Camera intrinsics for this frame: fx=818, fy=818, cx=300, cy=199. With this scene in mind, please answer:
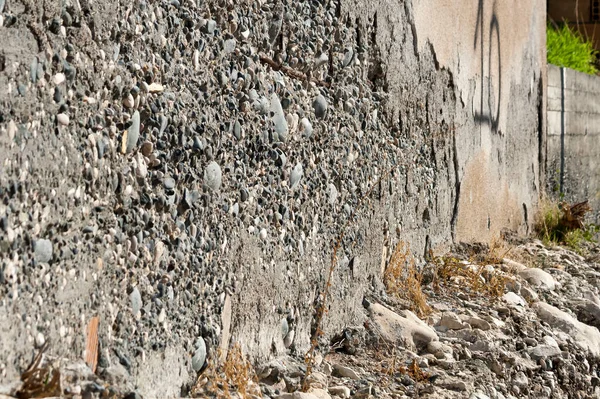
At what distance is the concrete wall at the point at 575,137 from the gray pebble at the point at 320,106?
3.28 meters

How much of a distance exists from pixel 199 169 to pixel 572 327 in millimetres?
1754

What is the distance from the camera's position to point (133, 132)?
5.45 ft

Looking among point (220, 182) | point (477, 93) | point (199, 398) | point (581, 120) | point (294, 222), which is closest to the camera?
point (199, 398)

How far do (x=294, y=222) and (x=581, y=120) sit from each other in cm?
436

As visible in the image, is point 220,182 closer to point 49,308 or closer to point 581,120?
point 49,308

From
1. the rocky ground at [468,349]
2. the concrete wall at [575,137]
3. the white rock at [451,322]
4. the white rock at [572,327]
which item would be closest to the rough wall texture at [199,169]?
the rocky ground at [468,349]

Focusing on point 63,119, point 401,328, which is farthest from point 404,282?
point 63,119

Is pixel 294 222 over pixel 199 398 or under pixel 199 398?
over

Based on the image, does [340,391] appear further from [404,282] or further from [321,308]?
[404,282]

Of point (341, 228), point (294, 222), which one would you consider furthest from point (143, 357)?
point (341, 228)

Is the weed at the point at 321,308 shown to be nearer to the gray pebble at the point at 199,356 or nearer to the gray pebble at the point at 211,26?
the gray pebble at the point at 199,356

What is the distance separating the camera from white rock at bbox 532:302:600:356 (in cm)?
295

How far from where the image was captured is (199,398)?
1.77 m

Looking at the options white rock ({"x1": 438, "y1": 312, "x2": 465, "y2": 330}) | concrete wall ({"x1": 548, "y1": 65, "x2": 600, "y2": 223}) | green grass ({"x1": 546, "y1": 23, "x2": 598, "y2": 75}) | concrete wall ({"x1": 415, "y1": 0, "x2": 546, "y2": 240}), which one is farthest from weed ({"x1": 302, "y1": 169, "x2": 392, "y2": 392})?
green grass ({"x1": 546, "y1": 23, "x2": 598, "y2": 75})
